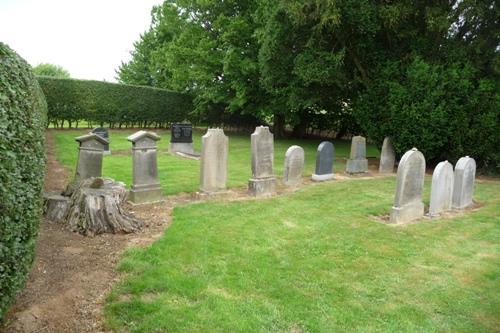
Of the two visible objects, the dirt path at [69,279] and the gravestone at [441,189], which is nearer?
the dirt path at [69,279]

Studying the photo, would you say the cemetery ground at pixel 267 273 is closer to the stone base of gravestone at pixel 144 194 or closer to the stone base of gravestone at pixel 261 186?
the stone base of gravestone at pixel 144 194

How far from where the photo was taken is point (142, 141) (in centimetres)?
828

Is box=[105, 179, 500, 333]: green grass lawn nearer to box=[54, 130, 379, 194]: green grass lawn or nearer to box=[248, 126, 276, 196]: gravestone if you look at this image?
box=[248, 126, 276, 196]: gravestone

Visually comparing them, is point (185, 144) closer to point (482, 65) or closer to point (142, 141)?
point (142, 141)

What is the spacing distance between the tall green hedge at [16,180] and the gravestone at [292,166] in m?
7.86

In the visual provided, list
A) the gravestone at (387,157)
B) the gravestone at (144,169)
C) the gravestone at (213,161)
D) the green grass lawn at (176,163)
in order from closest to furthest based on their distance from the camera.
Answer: the gravestone at (144,169) → the gravestone at (213,161) → the green grass lawn at (176,163) → the gravestone at (387,157)

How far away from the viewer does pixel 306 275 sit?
17.3 ft

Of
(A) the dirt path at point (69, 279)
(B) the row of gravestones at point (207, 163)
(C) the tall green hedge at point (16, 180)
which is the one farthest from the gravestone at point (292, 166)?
(C) the tall green hedge at point (16, 180)

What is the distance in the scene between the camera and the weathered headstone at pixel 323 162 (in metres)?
11.9

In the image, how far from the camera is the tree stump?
627 cm

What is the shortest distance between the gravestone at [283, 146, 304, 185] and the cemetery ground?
225 centimetres

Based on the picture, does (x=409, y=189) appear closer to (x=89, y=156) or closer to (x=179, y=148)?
(x=89, y=156)

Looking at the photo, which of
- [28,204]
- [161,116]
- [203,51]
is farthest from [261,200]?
[161,116]

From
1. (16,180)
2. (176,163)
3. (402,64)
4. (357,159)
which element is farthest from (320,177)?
(16,180)
